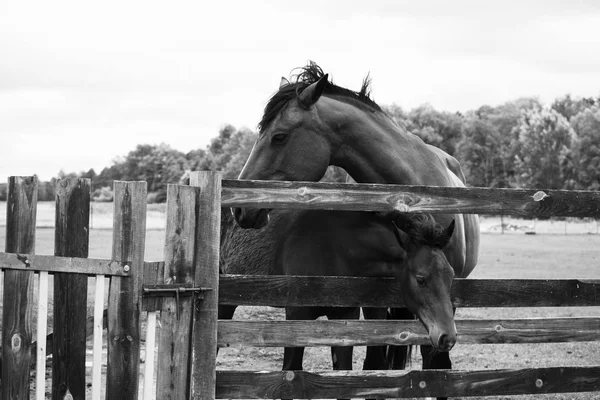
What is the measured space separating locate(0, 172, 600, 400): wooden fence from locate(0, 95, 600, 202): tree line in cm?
4676

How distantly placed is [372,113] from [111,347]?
301cm

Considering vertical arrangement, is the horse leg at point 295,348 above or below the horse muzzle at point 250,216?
below

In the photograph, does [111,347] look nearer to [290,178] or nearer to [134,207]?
[134,207]

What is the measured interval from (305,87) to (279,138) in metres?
0.54

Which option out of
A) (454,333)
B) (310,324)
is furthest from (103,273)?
(454,333)

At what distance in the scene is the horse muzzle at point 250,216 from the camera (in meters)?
5.34

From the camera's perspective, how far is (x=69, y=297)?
4281mm

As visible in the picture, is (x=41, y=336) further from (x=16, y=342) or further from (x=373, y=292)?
(x=373, y=292)

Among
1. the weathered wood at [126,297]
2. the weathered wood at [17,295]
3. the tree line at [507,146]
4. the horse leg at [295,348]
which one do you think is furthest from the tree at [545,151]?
the weathered wood at [17,295]

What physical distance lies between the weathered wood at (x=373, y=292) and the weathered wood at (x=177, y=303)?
0.59 metres

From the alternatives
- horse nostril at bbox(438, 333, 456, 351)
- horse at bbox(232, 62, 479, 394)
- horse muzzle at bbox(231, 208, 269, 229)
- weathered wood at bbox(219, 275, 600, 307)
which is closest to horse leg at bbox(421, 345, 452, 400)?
horse at bbox(232, 62, 479, 394)

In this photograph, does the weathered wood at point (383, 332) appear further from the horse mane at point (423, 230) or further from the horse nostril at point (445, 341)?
the horse mane at point (423, 230)

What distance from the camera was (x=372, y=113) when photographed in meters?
6.16

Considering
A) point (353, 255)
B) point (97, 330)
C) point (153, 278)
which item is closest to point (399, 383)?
point (353, 255)
